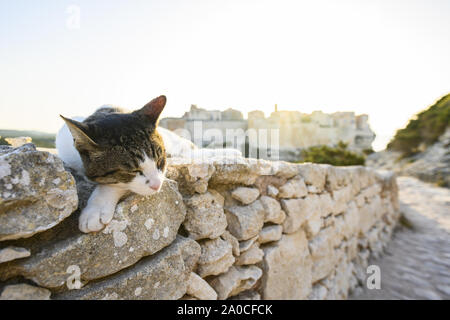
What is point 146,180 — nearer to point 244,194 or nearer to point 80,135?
point 80,135

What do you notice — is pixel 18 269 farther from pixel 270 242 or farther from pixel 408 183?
pixel 408 183

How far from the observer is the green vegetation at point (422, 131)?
14.7m

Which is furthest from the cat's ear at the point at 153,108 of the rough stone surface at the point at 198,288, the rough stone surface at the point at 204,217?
the rough stone surface at the point at 198,288

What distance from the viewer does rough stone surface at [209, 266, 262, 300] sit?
153cm

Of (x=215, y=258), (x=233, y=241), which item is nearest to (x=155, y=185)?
(x=215, y=258)

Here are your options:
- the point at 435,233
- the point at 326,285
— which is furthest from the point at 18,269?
the point at 435,233

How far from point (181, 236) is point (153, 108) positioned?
2.64 feet

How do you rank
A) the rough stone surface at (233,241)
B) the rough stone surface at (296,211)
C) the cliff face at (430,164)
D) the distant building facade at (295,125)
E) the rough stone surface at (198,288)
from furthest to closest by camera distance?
the distant building facade at (295,125) < the cliff face at (430,164) < the rough stone surface at (296,211) < the rough stone surface at (233,241) < the rough stone surface at (198,288)

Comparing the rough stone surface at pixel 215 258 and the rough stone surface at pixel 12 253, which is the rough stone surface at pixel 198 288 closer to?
the rough stone surface at pixel 215 258

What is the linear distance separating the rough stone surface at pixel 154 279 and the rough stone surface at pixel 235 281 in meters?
0.33

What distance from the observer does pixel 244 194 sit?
1.80 m

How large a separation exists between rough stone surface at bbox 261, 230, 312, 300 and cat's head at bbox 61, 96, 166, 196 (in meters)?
1.30
